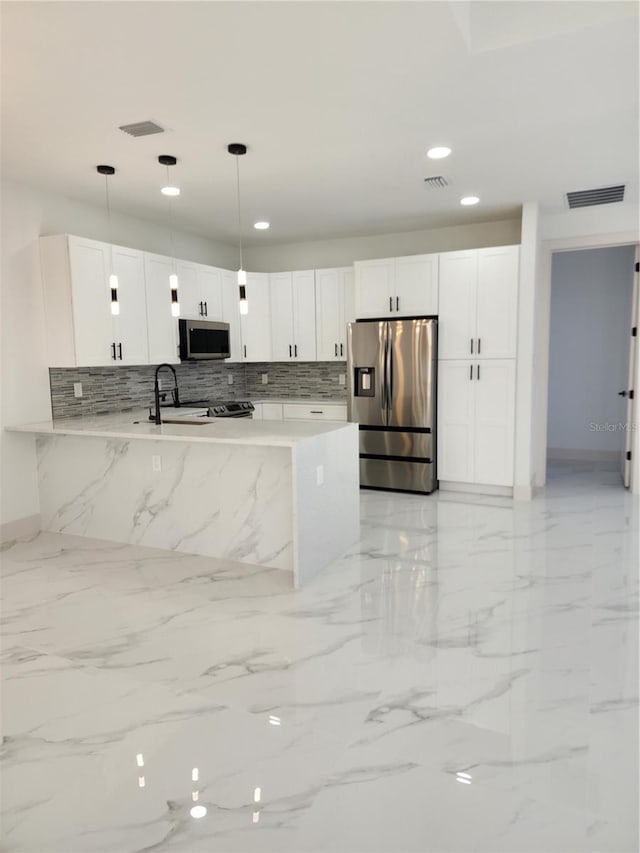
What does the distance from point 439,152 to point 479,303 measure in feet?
6.11

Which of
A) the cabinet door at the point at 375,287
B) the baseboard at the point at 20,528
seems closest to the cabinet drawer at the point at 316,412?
the cabinet door at the point at 375,287

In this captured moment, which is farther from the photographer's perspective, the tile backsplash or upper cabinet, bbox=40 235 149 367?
the tile backsplash

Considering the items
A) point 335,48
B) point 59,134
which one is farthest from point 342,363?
point 335,48

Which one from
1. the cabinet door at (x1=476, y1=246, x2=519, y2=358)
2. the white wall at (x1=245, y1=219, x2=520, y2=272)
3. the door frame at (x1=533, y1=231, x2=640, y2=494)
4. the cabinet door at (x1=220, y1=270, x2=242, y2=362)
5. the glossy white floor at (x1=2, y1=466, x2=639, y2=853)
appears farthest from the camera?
the cabinet door at (x1=220, y1=270, x2=242, y2=362)

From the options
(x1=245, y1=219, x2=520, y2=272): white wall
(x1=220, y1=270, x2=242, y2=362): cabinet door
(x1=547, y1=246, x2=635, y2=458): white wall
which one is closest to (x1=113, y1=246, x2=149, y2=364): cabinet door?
(x1=220, y1=270, x2=242, y2=362): cabinet door

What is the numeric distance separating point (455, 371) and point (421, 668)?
348 cm

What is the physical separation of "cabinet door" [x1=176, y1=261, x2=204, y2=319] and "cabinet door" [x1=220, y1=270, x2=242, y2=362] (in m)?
0.42

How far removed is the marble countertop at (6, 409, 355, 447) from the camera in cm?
340

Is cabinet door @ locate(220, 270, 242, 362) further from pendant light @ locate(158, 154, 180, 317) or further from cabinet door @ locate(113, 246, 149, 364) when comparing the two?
cabinet door @ locate(113, 246, 149, 364)

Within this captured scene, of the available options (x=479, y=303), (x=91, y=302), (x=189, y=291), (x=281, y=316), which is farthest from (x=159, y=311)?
(x=479, y=303)

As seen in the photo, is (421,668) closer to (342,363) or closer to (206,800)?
(206,800)

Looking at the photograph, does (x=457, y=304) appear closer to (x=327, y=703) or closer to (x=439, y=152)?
(x=439, y=152)

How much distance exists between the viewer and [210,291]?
579 cm

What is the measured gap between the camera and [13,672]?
2.48 m
